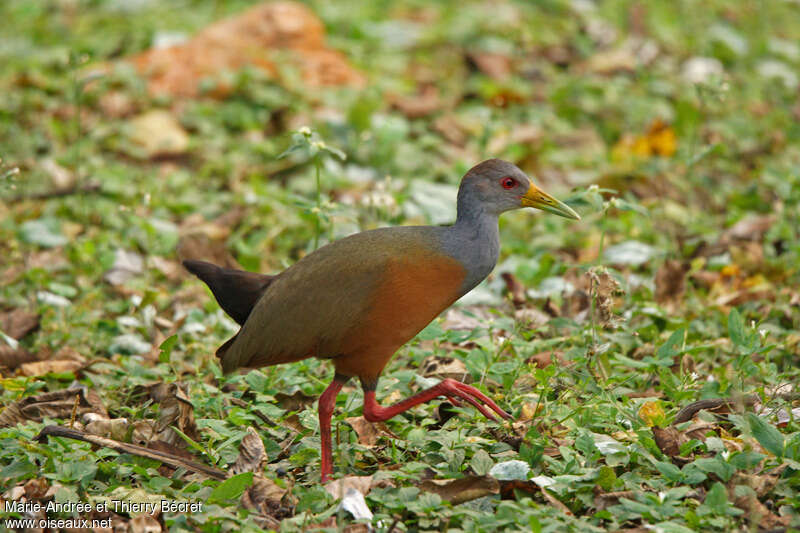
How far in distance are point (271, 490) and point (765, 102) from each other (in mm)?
6851

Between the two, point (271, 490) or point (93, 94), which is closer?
point (271, 490)

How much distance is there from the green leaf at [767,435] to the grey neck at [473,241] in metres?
1.29

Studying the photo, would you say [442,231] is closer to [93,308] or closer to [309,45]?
[93,308]

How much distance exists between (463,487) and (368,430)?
0.85 meters

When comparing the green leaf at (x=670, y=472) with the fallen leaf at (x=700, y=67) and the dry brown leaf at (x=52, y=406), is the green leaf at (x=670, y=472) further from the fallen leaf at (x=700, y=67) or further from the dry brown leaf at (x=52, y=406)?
the fallen leaf at (x=700, y=67)

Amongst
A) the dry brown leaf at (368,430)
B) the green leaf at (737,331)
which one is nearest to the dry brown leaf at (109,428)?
the dry brown leaf at (368,430)

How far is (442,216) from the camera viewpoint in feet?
21.5

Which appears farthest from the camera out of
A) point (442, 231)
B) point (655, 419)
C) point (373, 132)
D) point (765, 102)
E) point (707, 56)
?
point (707, 56)

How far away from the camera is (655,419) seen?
4.02 metres

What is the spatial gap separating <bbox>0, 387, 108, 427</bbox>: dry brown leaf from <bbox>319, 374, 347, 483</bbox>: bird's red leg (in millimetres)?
1136

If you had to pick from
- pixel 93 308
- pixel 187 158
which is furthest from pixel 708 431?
pixel 187 158

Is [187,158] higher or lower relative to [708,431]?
lower

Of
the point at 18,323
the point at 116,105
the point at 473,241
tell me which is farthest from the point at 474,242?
the point at 116,105

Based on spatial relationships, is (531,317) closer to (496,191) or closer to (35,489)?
(496,191)
